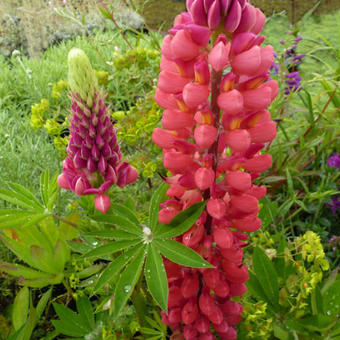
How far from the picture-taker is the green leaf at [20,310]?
1195 mm

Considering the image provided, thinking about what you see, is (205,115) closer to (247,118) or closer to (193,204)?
(247,118)

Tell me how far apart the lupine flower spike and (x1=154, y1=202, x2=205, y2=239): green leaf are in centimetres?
3

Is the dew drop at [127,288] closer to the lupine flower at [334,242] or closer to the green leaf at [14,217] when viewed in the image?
the green leaf at [14,217]

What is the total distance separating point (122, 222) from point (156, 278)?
0.60 feet

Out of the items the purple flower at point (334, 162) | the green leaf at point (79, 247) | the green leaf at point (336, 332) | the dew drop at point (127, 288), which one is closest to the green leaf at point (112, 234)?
the dew drop at point (127, 288)

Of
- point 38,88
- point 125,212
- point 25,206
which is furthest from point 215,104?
point 38,88

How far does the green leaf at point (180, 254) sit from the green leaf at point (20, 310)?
0.59 metres

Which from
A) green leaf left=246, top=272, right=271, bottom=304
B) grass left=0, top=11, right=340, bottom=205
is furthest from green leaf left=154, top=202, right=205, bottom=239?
grass left=0, top=11, right=340, bottom=205

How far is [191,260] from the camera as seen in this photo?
33.0 inches

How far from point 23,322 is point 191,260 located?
697 millimetres

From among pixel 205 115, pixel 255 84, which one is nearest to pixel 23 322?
pixel 205 115

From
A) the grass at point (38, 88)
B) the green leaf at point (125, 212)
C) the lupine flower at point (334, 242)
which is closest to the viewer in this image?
the green leaf at point (125, 212)

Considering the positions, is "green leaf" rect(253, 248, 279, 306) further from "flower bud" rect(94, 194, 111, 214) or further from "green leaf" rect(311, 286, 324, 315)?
"flower bud" rect(94, 194, 111, 214)

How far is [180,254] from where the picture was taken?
0.86 metres
